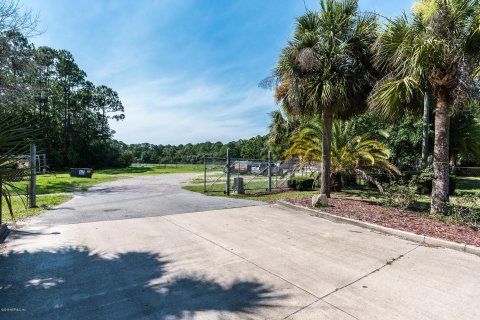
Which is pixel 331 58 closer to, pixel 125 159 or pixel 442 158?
pixel 442 158

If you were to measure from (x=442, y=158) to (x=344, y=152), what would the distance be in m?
4.79

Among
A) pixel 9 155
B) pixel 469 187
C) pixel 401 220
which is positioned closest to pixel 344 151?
pixel 401 220

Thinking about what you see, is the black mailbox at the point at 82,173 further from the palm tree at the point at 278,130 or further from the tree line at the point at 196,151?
the tree line at the point at 196,151

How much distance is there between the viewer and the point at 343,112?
9.46m

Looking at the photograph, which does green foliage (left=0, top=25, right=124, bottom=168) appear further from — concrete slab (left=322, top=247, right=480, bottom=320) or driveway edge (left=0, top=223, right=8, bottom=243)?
concrete slab (left=322, top=247, right=480, bottom=320)

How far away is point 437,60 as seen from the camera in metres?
6.28

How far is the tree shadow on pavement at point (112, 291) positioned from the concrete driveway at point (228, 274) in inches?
0.5

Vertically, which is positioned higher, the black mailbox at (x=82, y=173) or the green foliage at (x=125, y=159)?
the green foliage at (x=125, y=159)

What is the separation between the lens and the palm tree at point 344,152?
35.9 feet

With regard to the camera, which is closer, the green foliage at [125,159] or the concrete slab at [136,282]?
the concrete slab at [136,282]

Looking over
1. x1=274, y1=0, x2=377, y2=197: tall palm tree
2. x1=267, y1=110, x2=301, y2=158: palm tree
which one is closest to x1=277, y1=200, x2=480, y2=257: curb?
x1=274, y1=0, x2=377, y2=197: tall palm tree

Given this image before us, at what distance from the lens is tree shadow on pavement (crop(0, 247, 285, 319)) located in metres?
2.71

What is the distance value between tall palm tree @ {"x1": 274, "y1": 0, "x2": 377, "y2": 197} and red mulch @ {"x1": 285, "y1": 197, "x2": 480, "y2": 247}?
327cm

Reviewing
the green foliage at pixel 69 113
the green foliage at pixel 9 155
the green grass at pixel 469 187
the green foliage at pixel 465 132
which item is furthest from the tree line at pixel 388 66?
the green foliage at pixel 69 113
